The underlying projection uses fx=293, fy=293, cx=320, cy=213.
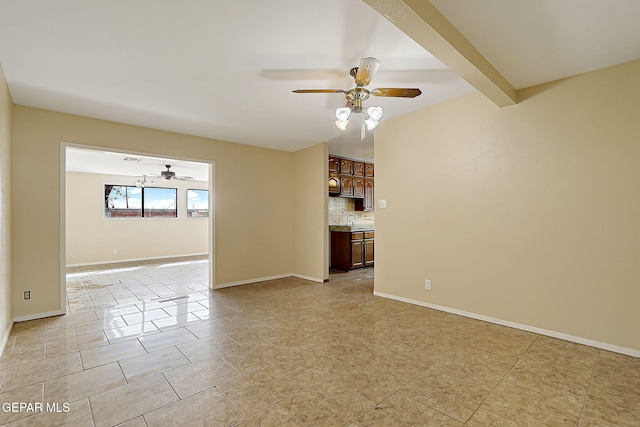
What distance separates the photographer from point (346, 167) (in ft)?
21.3

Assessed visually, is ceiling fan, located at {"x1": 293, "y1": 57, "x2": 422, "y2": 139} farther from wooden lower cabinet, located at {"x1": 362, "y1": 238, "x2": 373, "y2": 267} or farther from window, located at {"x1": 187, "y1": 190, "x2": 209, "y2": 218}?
window, located at {"x1": 187, "y1": 190, "x2": 209, "y2": 218}

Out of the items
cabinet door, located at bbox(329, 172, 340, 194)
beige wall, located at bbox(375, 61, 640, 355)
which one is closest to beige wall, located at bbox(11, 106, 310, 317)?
cabinet door, located at bbox(329, 172, 340, 194)

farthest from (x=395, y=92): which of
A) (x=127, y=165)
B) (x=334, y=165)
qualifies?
(x=127, y=165)

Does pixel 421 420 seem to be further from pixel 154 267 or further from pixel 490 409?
pixel 154 267

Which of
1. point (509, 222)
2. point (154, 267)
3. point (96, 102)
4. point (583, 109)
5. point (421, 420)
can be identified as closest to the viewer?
point (421, 420)

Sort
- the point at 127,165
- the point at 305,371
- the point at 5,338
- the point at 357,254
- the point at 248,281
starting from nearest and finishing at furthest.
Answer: the point at 305,371
the point at 5,338
the point at 248,281
the point at 357,254
the point at 127,165

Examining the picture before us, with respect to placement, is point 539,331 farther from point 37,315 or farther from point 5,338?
point 37,315

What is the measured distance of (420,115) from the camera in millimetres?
3777

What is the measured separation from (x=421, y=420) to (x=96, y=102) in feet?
14.1

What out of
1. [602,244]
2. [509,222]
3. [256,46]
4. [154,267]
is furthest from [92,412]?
[154,267]

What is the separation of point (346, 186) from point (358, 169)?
2.06 feet

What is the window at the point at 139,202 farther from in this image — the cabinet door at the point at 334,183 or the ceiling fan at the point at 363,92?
the ceiling fan at the point at 363,92

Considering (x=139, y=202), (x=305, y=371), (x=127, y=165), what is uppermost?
(x=127, y=165)

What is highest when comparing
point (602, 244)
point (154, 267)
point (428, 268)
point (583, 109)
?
point (583, 109)
